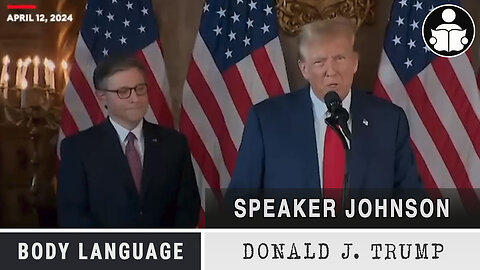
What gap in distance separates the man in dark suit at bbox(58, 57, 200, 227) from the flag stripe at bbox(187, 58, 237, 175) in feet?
0.47

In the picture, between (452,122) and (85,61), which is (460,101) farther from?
(85,61)

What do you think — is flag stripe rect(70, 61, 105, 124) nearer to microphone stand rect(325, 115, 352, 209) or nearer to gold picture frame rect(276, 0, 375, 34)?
gold picture frame rect(276, 0, 375, 34)

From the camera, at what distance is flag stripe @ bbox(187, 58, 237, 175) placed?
3039 mm

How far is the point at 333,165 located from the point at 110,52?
1.01 meters

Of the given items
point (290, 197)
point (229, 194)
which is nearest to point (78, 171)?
point (229, 194)

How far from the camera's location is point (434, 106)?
120 inches

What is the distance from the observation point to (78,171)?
9.89 feet

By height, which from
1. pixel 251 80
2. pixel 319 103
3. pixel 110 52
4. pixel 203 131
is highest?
pixel 110 52

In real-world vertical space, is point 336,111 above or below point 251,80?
below

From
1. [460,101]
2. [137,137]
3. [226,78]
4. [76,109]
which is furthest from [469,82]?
[76,109]

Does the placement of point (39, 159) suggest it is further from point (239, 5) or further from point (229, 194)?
point (239, 5)

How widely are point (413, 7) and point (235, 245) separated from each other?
3.98ft

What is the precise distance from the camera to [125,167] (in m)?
3.03

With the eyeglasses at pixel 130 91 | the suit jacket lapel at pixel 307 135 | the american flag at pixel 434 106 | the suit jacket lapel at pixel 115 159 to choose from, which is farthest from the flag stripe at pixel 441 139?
the suit jacket lapel at pixel 115 159
